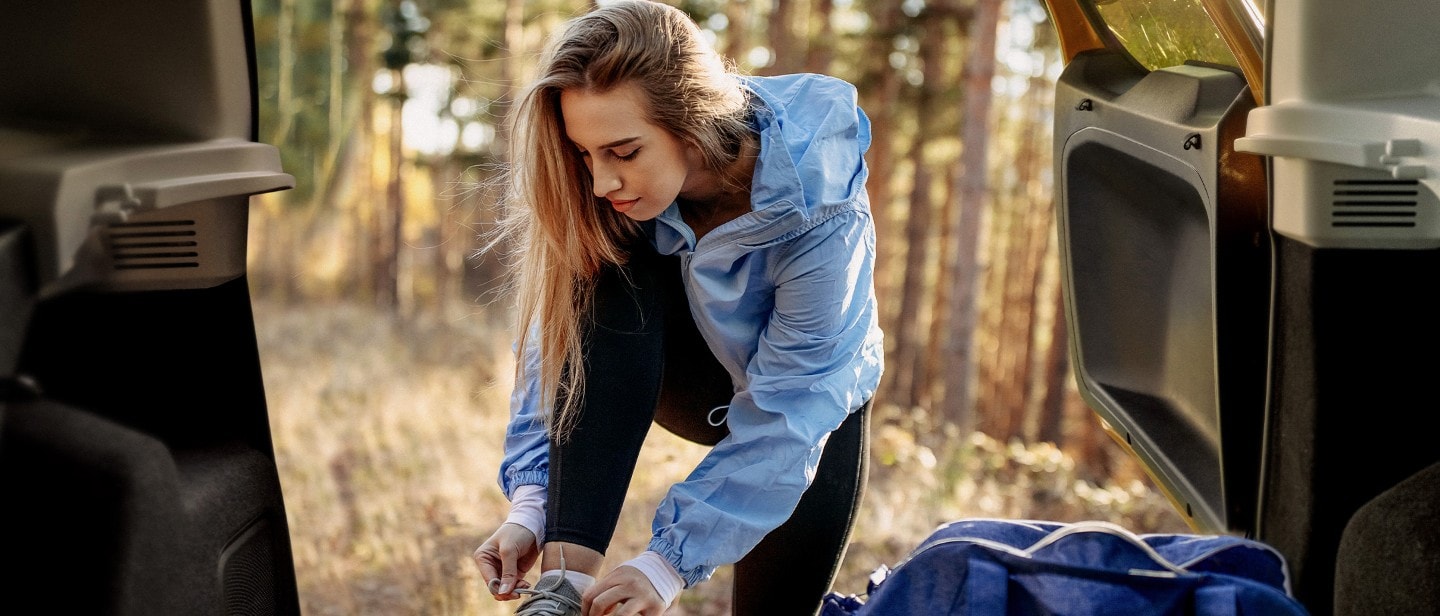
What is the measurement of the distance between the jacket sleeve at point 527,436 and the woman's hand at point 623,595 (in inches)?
10.6

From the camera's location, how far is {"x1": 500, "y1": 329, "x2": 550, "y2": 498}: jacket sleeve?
6.36 feet

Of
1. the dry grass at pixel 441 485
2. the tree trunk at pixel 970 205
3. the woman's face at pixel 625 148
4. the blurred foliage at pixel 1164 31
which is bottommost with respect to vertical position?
the dry grass at pixel 441 485

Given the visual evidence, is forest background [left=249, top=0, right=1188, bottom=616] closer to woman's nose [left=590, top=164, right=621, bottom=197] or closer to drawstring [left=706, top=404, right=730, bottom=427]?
woman's nose [left=590, top=164, right=621, bottom=197]

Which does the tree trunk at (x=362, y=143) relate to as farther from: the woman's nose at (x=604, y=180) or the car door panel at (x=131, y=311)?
the car door panel at (x=131, y=311)

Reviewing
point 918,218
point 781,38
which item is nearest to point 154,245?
point 781,38

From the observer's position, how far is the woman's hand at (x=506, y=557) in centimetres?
182

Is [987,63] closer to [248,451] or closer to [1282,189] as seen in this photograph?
[1282,189]

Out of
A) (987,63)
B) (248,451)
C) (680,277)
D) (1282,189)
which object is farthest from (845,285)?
(987,63)

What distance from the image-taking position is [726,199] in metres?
1.99

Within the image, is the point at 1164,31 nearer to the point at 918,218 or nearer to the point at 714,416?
the point at 714,416

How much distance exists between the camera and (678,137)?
6.09ft

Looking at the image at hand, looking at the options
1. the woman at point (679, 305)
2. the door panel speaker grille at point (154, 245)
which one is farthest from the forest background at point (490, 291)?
the door panel speaker grille at point (154, 245)

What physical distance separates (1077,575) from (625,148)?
90cm

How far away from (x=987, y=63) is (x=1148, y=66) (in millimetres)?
5395
